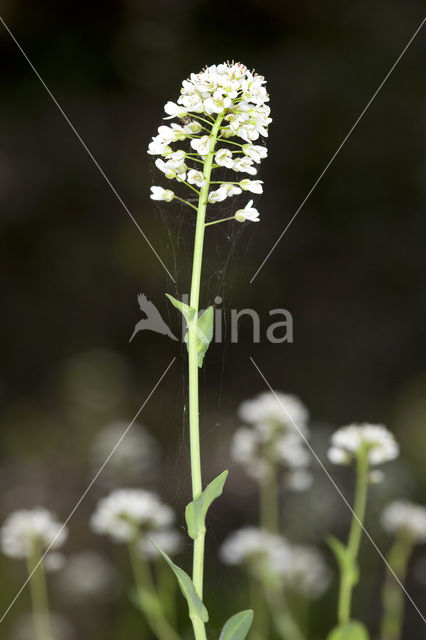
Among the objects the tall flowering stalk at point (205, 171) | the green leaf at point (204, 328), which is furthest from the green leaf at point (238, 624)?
the green leaf at point (204, 328)

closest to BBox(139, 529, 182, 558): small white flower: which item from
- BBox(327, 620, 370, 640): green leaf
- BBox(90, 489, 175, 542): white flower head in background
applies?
BBox(90, 489, 175, 542): white flower head in background

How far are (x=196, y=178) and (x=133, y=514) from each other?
0.24 m

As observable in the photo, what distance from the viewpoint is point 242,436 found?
0.48m

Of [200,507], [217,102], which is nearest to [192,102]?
[217,102]

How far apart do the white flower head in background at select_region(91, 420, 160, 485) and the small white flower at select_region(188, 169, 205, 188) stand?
14.2 inches

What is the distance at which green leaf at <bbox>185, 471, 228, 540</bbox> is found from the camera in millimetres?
268

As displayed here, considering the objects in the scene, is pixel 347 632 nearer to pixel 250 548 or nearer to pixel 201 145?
pixel 250 548

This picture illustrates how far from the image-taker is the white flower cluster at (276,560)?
479 millimetres

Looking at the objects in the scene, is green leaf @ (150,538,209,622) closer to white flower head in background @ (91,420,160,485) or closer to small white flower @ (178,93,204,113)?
small white flower @ (178,93,204,113)

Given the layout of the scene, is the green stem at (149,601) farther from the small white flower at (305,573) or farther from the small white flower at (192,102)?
the small white flower at (192,102)

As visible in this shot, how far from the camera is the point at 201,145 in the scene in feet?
0.92

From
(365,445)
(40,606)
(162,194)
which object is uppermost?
(162,194)

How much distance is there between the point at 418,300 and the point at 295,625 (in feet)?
1.12

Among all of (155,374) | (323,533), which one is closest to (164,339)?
(155,374)
